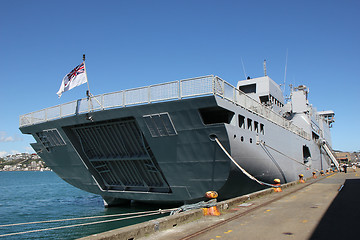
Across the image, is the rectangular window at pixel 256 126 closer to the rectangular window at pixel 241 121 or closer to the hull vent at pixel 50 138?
the rectangular window at pixel 241 121

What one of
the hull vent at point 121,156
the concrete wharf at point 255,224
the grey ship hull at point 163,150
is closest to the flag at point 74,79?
the grey ship hull at point 163,150

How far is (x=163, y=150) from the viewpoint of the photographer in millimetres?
13297

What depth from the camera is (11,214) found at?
21359mm

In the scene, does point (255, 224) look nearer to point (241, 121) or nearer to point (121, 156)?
point (241, 121)

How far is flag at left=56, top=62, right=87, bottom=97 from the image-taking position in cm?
1526

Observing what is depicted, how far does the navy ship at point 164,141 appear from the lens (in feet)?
40.0

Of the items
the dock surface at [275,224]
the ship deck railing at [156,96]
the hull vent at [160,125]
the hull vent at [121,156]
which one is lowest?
the dock surface at [275,224]

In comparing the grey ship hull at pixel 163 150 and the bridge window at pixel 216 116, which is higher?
the bridge window at pixel 216 116

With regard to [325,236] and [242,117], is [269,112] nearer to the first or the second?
[242,117]

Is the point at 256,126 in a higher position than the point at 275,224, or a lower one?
higher

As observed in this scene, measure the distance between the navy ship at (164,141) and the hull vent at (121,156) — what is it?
6 cm

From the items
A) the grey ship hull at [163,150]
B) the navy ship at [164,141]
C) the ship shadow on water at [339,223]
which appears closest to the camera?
the ship shadow on water at [339,223]

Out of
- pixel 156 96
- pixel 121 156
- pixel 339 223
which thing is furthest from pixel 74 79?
pixel 339 223

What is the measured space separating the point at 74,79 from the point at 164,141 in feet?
21.3
